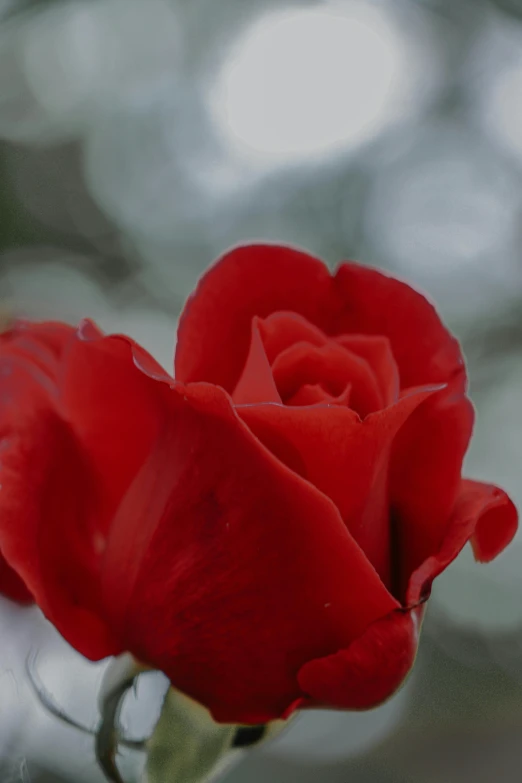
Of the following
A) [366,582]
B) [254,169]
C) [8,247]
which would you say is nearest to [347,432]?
[366,582]

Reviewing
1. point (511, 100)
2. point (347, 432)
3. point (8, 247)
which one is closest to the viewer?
point (347, 432)

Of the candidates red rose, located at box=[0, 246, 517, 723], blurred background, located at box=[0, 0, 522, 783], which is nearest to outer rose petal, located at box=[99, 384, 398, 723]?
red rose, located at box=[0, 246, 517, 723]

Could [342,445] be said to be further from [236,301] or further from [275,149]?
[275,149]

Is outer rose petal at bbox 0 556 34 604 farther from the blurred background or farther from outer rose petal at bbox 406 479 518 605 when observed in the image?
the blurred background

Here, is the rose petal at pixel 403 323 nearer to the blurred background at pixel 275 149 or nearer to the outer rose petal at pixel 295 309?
the outer rose petal at pixel 295 309

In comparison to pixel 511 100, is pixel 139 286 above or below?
below

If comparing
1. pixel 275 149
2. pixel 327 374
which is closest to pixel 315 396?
pixel 327 374

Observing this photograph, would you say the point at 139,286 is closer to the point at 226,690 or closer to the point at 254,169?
the point at 254,169
